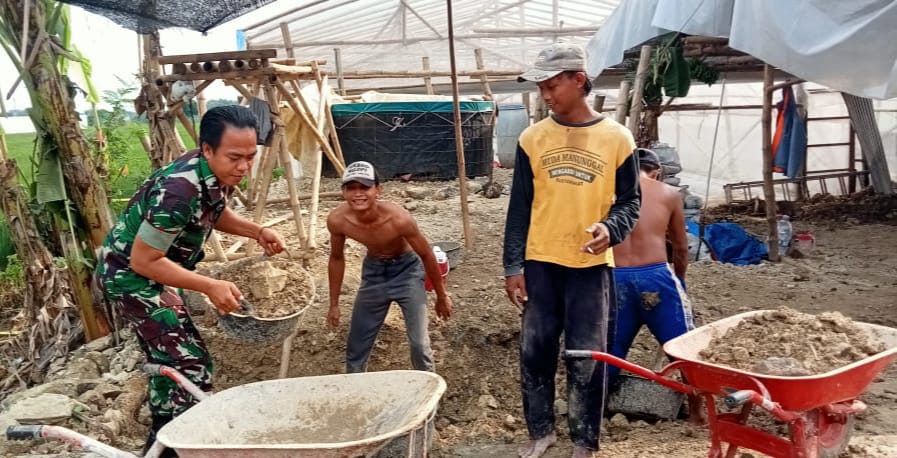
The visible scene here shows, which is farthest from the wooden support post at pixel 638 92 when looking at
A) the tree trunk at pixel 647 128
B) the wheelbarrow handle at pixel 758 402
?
the wheelbarrow handle at pixel 758 402

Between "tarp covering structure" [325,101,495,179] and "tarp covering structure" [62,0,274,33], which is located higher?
"tarp covering structure" [62,0,274,33]

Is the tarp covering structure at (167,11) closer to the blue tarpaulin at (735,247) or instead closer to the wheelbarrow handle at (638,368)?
the wheelbarrow handle at (638,368)

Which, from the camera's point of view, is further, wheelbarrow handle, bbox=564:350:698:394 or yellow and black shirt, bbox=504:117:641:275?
yellow and black shirt, bbox=504:117:641:275

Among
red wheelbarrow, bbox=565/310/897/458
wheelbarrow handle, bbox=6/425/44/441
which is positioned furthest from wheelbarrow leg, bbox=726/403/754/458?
wheelbarrow handle, bbox=6/425/44/441

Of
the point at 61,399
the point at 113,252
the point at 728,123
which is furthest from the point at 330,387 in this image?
the point at 728,123

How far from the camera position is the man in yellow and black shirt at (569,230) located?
2.89 meters

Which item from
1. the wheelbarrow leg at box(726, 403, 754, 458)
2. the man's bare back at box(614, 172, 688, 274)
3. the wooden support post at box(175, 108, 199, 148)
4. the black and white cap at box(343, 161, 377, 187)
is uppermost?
the wooden support post at box(175, 108, 199, 148)

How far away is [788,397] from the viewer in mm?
2318

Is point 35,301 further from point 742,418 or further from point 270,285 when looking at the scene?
point 742,418

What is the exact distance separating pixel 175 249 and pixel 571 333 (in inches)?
64.9

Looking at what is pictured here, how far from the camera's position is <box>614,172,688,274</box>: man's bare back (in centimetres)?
353

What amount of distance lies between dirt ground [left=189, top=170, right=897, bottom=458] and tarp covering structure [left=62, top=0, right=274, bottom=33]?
2.03 m

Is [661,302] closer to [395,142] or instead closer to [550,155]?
[550,155]

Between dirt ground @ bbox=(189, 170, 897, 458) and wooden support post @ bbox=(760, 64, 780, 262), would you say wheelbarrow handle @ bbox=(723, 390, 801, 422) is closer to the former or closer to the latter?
dirt ground @ bbox=(189, 170, 897, 458)
